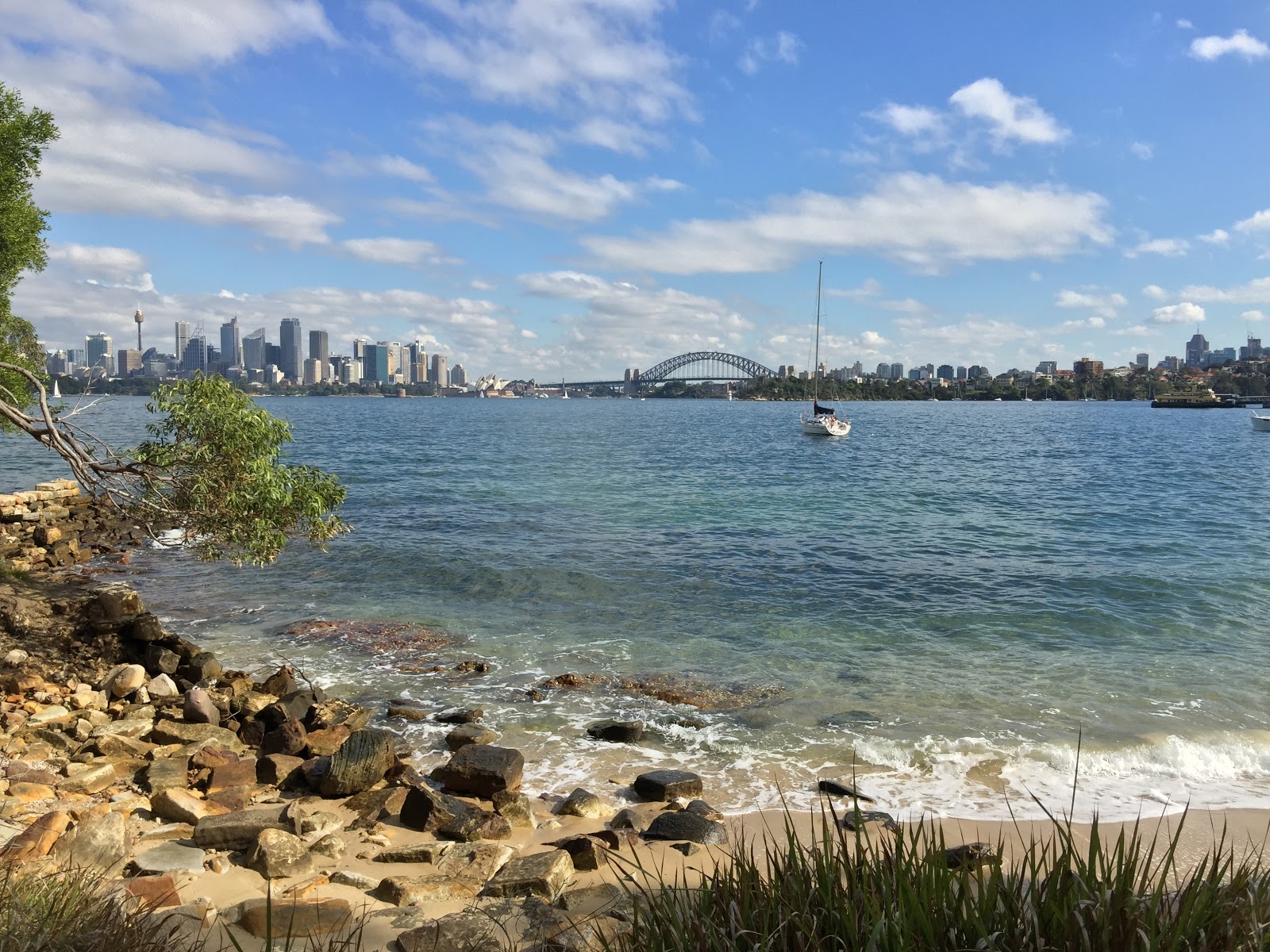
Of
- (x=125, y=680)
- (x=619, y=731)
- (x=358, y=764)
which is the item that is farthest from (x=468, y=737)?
(x=125, y=680)

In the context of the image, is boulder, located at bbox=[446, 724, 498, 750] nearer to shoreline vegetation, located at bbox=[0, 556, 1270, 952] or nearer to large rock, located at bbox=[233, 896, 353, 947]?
shoreline vegetation, located at bbox=[0, 556, 1270, 952]

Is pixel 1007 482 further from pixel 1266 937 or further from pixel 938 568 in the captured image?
pixel 1266 937

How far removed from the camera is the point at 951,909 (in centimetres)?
401

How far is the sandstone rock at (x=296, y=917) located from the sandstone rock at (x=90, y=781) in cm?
399

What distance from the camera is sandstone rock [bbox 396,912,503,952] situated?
6.06 meters

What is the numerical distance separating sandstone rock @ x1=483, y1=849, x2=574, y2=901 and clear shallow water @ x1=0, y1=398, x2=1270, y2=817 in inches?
123

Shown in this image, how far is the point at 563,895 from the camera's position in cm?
737

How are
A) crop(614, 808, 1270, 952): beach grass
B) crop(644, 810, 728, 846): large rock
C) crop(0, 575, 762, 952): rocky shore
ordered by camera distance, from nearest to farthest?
crop(614, 808, 1270, 952): beach grass, crop(0, 575, 762, 952): rocky shore, crop(644, 810, 728, 846): large rock

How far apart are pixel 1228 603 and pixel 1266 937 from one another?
813 inches

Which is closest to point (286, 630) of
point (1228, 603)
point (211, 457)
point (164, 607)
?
point (164, 607)

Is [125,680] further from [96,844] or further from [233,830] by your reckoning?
[96,844]

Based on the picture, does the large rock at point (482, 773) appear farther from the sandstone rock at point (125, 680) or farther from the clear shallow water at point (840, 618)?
the sandstone rock at point (125, 680)

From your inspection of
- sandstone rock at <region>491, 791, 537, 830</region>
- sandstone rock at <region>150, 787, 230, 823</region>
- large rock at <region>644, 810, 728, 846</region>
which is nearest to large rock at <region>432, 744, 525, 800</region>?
sandstone rock at <region>491, 791, 537, 830</region>

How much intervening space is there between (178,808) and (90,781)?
1.66 meters
